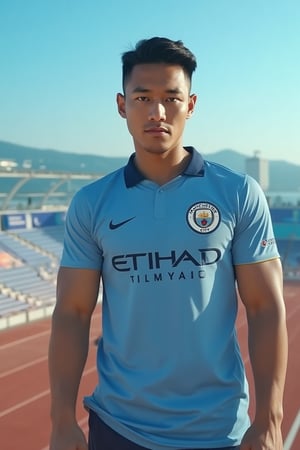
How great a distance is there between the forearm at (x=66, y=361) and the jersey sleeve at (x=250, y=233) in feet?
1.71

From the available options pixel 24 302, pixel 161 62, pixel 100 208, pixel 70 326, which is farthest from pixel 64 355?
pixel 24 302

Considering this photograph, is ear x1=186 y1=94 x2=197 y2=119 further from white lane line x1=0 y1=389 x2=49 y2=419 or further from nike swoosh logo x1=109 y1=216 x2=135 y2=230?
white lane line x1=0 y1=389 x2=49 y2=419

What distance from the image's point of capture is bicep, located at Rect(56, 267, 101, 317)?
162cm

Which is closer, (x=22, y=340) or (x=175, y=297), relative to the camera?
(x=175, y=297)

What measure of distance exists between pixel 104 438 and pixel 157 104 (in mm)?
1007

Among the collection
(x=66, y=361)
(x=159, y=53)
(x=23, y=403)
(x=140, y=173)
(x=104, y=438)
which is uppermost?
(x=159, y=53)

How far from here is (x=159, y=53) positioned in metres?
1.61

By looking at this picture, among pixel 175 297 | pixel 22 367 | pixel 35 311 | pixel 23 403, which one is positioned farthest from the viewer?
pixel 35 311

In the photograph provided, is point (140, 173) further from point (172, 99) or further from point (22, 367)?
point (22, 367)

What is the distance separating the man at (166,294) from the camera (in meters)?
1.50

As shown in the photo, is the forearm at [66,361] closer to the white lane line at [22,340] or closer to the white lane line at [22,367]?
the white lane line at [22,367]

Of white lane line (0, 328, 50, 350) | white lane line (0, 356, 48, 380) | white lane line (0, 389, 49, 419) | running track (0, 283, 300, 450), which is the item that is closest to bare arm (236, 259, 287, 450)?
running track (0, 283, 300, 450)

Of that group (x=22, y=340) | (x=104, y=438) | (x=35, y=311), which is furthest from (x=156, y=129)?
(x=35, y=311)

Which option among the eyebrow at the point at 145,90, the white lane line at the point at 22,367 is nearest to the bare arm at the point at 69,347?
the eyebrow at the point at 145,90
